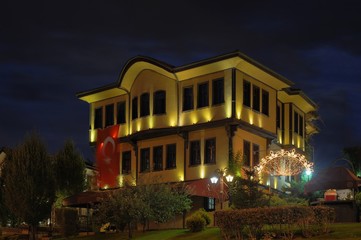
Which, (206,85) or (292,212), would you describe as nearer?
(292,212)

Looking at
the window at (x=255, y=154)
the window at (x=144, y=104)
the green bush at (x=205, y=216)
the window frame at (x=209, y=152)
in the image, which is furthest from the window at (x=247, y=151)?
the green bush at (x=205, y=216)

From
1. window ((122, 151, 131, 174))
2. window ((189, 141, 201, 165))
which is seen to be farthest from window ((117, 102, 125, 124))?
window ((189, 141, 201, 165))

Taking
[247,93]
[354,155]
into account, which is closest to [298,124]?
[354,155]

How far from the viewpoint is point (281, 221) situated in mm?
27516

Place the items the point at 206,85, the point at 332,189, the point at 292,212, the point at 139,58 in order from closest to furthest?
the point at 292,212 < the point at 332,189 < the point at 206,85 < the point at 139,58

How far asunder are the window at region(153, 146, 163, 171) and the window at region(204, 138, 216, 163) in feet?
13.6

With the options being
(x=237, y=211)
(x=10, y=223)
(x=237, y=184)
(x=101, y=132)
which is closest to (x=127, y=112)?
(x=101, y=132)

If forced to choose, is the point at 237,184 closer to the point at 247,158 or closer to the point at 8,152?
the point at 247,158

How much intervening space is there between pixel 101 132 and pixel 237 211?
25.5 m

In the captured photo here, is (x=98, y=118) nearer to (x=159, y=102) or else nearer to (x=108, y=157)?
(x=108, y=157)

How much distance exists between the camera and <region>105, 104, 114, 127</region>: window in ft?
173

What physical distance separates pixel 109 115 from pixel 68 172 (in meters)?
5.39

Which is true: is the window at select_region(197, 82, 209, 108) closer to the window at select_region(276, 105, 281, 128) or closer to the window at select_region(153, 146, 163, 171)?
the window at select_region(153, 146, 163, 171)

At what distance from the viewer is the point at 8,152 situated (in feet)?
165
